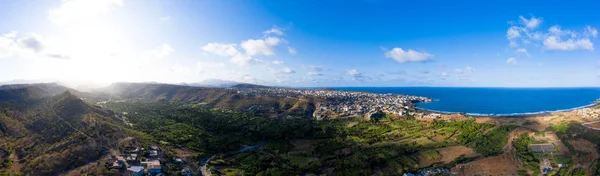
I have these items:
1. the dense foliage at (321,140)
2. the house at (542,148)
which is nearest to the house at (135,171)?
the dense foliage at (321,140)

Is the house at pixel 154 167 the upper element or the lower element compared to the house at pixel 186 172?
A: upper

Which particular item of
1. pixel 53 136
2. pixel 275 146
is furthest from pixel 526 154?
pixel 53 136

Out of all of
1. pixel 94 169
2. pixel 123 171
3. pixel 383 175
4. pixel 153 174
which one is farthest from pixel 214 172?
pixel 383 175

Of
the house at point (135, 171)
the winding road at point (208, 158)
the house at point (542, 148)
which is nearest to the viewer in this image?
the house at point (135, 171)

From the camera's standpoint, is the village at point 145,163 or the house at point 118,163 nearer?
the house at point 118,163

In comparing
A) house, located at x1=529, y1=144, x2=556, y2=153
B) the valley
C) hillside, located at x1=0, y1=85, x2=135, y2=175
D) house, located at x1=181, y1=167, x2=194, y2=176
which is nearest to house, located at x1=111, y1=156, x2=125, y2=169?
the valley

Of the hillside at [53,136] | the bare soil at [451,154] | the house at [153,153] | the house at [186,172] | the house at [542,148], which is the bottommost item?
the house at [186,172]

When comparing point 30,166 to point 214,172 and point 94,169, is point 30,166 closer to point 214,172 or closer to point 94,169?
point 94,169

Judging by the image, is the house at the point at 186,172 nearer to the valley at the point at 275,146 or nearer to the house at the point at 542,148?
the valley at the point at 275,146

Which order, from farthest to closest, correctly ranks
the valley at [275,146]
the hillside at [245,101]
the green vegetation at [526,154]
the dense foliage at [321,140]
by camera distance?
the hillside at [245,101] → the dense foliage at [321,140] → the green vegetation at [526,154] → the valley at [275,146]
